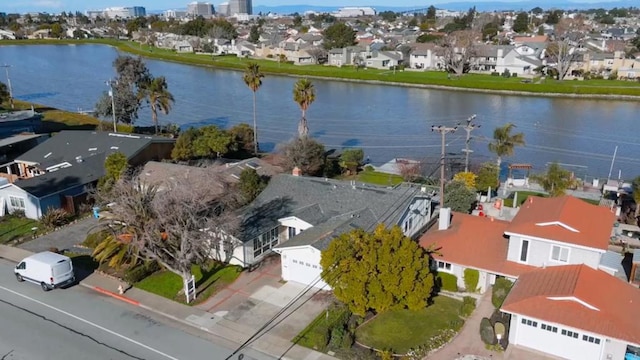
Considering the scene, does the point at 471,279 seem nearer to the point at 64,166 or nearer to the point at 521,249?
the point at 521,249

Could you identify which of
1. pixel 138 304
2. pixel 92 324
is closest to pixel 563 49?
pixel 138 304

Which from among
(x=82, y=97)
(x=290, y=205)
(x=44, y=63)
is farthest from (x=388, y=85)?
(x=44, y=63)

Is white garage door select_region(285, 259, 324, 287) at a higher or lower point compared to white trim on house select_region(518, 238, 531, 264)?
lower

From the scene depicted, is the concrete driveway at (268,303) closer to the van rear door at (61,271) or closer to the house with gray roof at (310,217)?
the house with gray roof at (310,217)

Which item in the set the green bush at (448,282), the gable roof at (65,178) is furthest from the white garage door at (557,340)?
the gable roof at (65,178)

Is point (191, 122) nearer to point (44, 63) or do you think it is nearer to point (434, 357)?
point (434, 357)

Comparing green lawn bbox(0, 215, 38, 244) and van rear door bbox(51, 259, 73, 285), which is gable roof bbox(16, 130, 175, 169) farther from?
van rear door bbox(51, 259, 73, 285)

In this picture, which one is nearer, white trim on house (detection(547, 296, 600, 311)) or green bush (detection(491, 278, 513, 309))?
white trim on house (detection(547, 296, 600, 311))

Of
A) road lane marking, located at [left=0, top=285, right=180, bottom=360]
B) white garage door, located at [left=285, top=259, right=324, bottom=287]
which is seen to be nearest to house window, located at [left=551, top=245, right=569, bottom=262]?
white garage door, located at [left=285, top=259, right=324, bottom=287]
